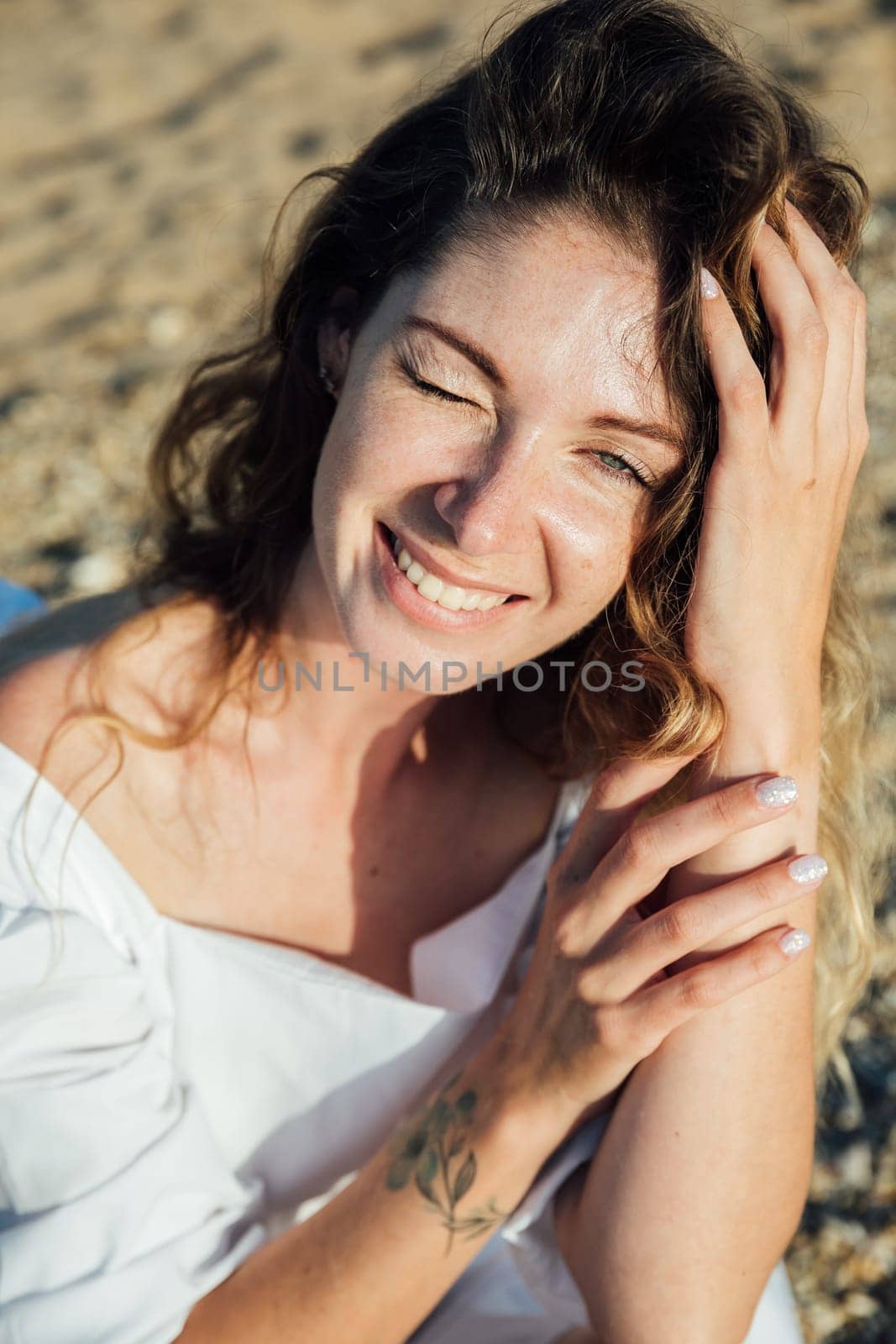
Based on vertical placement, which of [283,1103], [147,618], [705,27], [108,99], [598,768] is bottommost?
[283,1103]

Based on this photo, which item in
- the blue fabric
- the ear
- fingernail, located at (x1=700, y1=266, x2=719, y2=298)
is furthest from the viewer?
the blue fabric

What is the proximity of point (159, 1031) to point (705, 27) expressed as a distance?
2.00 meters

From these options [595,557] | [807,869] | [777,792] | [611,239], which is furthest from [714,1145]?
[611,239]

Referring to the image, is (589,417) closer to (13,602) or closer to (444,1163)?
(444,1163)

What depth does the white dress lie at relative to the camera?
1.97 m

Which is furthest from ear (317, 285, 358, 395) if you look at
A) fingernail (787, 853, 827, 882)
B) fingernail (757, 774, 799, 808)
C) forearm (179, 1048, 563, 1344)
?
forearm (179, 1048, 563, 1344)

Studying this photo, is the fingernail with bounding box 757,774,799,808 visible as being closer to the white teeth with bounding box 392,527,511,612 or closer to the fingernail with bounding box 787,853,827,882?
the fingernail with bounding box 787,853,827,882

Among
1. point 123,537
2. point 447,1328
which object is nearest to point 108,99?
point 123,537

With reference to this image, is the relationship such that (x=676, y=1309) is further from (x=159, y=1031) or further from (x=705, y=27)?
(x=705, y=27)

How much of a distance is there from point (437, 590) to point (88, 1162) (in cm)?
111

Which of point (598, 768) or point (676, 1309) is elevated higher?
point (598, 768)

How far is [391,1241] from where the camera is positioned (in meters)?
2.09

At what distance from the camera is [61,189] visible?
704 centimetres

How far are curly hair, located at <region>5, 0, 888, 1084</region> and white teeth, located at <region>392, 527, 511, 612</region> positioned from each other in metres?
0.27
